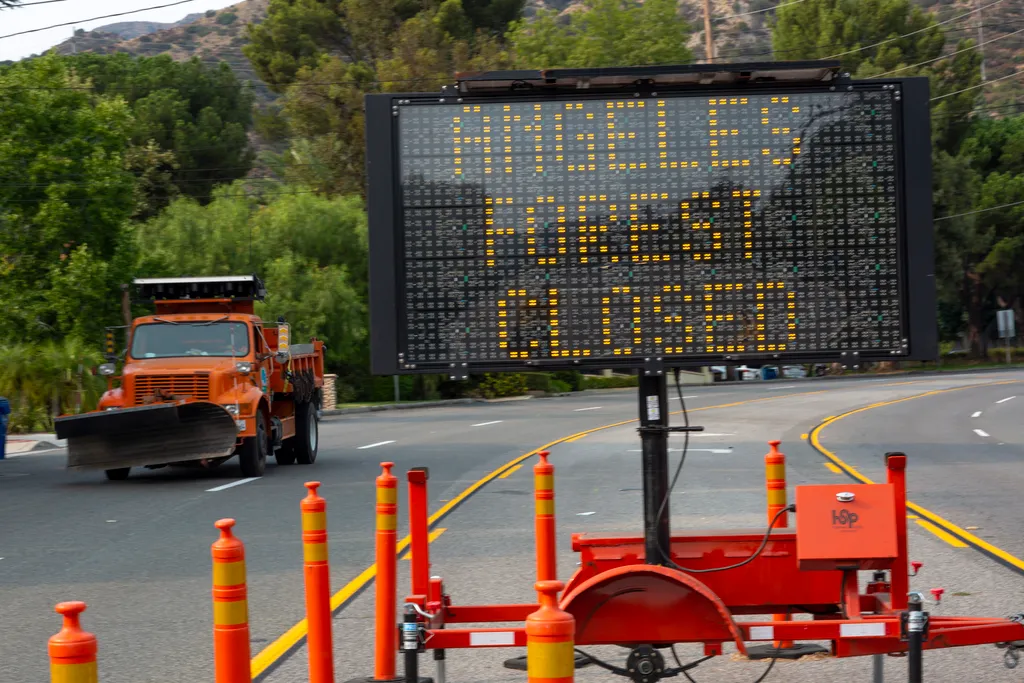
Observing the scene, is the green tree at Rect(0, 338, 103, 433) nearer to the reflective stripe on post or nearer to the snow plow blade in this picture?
the snow plow blade

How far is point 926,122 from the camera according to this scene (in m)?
6.47

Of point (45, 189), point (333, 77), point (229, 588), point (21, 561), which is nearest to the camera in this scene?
point (229, 588)

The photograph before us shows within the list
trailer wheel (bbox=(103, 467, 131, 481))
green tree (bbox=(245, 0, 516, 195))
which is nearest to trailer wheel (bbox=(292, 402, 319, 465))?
trailer wheel (bbox=(103, 467, 131, 481))

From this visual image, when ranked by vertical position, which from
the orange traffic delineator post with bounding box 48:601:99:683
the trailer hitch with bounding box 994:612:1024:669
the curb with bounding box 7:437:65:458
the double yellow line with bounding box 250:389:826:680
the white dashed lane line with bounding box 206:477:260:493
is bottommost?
the curb with bounding box 7:437:65:458

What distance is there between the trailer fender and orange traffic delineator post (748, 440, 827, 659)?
1.72 ft

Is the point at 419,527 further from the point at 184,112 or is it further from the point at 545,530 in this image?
the point at 184,112

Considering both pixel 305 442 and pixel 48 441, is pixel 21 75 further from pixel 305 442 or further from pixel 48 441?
pixel 305 442

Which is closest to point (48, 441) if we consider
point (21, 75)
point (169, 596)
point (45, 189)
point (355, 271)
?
point (45, 189)

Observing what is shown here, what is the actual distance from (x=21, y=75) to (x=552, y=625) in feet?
111

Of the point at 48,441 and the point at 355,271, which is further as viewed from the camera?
the point at 355,271

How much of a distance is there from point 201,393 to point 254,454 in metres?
1.16

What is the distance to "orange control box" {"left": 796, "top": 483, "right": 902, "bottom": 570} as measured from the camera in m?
6.42

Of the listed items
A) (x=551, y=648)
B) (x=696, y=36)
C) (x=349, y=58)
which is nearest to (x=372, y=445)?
(x=551, y=648)

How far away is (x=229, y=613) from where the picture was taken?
5.44 m
